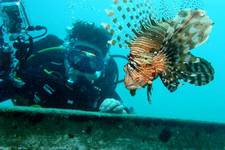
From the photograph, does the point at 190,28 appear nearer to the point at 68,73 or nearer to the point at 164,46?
the point at 164,46

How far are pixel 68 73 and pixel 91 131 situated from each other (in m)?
2.01

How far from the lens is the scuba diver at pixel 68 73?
4.10m

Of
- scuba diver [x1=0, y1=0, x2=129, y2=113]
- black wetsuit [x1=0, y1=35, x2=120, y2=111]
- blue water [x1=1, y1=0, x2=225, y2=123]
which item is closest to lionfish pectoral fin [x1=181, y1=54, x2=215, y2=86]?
scuba diver [x1=0, y1=0, x2=129, y2=113]

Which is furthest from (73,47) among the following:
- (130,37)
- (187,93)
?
(187,93)

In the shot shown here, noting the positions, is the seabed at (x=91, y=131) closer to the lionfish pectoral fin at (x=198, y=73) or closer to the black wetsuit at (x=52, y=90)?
the lionfish pectoral fin at (x=198, y=73)

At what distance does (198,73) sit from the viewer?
207 centimetres

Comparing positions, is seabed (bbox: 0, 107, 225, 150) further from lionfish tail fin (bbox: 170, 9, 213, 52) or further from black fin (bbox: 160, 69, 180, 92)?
lionfish tail fin (bbox: 170, 9, 213, 52)

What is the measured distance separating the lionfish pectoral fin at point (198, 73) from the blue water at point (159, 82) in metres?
53.4

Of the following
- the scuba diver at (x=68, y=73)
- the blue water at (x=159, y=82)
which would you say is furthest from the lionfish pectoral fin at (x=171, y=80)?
the blue water at (x=159, y=82)

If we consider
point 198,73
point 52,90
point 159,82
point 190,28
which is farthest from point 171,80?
point 159,82

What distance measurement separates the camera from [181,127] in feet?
9.12

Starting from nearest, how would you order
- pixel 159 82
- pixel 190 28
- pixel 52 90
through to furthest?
1. pixel 190 28
2. pixel 52 90
3. pixel 159 82

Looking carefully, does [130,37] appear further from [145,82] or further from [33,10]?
[33,10]

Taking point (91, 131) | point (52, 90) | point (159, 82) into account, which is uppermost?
point (159, 82)
